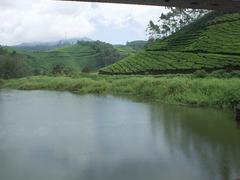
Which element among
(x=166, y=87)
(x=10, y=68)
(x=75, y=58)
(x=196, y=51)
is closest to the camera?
(x=166, y=87)

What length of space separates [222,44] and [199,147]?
31.3 m

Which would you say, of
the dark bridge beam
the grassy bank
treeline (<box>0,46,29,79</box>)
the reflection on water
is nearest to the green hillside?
treeline (<box>0,46,29,79</box>)

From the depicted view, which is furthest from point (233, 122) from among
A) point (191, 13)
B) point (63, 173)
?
point (191, 13)

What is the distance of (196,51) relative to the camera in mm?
44438

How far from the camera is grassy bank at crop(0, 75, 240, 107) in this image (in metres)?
24.8

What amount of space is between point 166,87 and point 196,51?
15.3 meters

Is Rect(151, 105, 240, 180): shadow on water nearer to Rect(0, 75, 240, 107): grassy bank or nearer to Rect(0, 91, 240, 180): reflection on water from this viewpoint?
Rect(0, 91, 240, 180): reflection on water

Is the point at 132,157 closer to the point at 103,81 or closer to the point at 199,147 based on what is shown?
the point at 199,147

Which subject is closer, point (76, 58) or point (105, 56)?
point (105, 56)

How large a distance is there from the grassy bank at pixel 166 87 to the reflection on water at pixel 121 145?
2.04 m

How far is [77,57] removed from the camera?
4131 inches

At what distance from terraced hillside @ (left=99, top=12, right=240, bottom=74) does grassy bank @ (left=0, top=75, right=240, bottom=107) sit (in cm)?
578

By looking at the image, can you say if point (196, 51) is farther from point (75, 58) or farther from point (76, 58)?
point (75, 58)

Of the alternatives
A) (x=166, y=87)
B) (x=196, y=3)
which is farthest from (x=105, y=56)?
(x=196, y=3)
